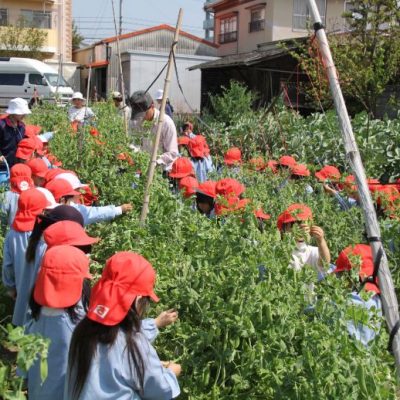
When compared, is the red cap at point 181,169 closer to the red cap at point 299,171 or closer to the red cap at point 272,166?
the red cap at point 272,166

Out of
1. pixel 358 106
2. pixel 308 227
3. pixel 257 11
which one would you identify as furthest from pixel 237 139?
pixel 257 11

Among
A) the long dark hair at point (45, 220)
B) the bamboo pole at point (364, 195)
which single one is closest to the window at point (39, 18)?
the long dark hair at point (45, 220)

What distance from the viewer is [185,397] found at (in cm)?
267

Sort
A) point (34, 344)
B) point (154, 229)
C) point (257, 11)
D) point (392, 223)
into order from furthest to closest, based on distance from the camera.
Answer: point (257, 11)
point (392, 223)
point (154, 229)
point (34, 344)

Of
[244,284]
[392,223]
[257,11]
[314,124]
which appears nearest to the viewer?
[244,284]

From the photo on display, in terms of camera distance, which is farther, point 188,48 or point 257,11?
point 188,48

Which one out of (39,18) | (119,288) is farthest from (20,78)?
(119,288)

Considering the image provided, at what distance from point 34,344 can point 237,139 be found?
25.8ft

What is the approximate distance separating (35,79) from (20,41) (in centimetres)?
934

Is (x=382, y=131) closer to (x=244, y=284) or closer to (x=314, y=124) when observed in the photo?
(x=314, y=124)

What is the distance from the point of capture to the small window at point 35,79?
2527cm

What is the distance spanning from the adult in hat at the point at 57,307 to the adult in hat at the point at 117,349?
11.9 inches

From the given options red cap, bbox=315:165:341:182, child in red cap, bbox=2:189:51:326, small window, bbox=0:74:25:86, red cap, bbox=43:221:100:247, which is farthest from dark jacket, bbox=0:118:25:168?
small window, bbox=0:74:25:86

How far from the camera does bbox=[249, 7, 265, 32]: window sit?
95.7ft
